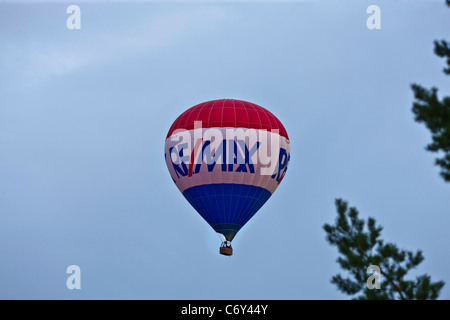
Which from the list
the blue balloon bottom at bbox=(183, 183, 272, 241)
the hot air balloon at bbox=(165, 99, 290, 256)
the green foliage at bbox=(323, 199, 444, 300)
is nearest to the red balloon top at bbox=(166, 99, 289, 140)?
the hot air balloon at bbox=(165, 99, 290, 256)

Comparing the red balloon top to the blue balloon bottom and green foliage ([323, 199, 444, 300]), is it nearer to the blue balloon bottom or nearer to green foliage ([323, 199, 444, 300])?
the blue balloon bottom

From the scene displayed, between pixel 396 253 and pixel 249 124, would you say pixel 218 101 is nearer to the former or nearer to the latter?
pixel 249 124

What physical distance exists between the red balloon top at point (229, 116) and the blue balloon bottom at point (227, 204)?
2.97 metres

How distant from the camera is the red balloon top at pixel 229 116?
4141cm

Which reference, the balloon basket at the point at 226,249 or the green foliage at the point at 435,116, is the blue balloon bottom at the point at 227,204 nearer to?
the balloon basket at the point at 226,249

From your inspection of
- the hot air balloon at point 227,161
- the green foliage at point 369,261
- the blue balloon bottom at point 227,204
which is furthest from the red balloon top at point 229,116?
the green foliage at point 369,261

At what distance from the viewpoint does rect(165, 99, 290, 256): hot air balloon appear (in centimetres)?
4109

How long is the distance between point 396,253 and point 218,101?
86.5 ft

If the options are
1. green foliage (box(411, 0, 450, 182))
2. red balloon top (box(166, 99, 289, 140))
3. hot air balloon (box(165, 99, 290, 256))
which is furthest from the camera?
red balloon top (box(166, 99, 289, 140))
